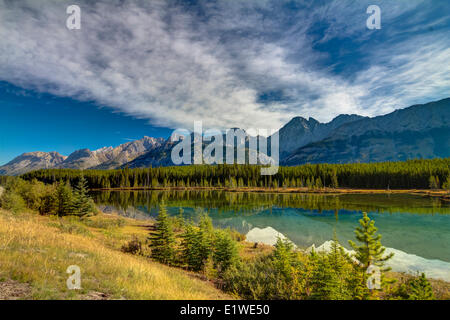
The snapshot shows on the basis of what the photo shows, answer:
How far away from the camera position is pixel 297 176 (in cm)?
14438

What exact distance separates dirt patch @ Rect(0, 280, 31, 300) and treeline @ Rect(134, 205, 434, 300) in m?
9.22

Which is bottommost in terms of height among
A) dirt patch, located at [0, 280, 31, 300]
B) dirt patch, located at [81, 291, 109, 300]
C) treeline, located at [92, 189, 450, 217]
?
treeline, located at [92, 189, 450, 217]

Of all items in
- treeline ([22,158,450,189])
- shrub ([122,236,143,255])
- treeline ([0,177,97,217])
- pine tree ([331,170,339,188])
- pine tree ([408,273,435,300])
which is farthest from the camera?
pine tree ([331,170,339,188])

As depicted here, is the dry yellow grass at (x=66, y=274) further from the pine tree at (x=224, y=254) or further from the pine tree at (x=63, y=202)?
the pine tree at (x=63, y=202)

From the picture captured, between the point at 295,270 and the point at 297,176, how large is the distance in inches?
5522

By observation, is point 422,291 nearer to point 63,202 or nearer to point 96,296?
point 96,296

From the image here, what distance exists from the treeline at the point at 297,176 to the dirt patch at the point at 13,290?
398 feet

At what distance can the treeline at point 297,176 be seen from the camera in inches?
4633

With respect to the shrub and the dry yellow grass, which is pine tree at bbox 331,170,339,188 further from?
the dry yellow grass

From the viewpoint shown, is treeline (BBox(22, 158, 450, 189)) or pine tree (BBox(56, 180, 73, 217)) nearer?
pine tree (BBox(56, 180, 73, 217))

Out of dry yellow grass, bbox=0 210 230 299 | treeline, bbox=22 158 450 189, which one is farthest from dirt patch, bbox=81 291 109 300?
treeline, bbox=22 158 450 189

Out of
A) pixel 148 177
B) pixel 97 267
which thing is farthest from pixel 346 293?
pixel 148 177

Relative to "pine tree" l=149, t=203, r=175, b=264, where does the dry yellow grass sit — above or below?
above

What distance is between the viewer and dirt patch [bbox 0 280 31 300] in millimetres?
6383
